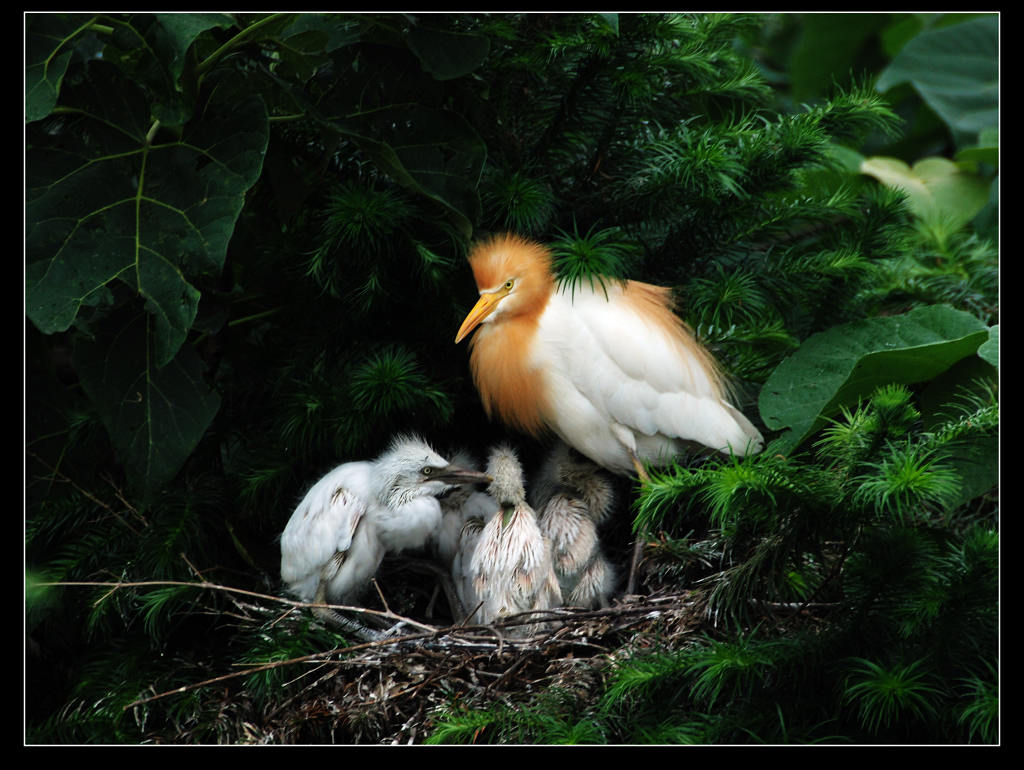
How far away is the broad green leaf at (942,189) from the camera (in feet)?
6.72

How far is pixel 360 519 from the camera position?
136 cm

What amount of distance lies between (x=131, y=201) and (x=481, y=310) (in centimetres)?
47

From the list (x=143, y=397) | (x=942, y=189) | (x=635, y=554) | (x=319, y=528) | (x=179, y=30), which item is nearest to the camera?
(x=179, y=30)

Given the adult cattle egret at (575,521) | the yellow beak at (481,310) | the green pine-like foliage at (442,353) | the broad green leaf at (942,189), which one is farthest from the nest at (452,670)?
the broad green leaf at (942,189)

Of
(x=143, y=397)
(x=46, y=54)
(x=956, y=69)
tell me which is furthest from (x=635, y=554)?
(x=956, y=69)

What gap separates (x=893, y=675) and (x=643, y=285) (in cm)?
68

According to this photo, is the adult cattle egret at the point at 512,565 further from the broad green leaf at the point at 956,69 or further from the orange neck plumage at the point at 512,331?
the broad green leaf at the point at 956,69

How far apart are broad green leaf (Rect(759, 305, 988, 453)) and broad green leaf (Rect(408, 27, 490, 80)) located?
0.62 metres

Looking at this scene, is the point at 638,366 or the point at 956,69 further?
the point at 956,69

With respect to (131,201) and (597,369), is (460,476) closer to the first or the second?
(597,369)

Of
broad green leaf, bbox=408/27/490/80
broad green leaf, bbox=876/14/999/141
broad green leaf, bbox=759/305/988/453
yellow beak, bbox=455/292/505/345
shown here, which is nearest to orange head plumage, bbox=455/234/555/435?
yellow beak, bbox=455/292/505/345

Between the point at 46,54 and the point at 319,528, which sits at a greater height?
the point at 46,54

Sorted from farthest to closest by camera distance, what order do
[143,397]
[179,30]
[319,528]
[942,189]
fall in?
1. [942,189]
2. [319,528]
3. [143,397]
4. [179,30]

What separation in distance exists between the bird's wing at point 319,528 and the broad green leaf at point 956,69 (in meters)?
1.56
